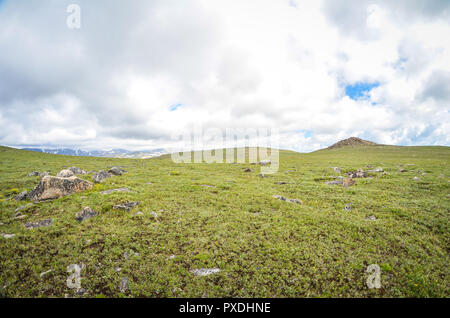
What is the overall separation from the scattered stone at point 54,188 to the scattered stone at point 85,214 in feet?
18.4

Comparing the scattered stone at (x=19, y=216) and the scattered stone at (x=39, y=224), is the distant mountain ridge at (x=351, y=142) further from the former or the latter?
the scattered stone at (x=19, y=216)

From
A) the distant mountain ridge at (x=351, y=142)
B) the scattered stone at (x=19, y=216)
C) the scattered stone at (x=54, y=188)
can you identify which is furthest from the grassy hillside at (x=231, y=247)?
the distant mountain ridge at (x=351, y=142)

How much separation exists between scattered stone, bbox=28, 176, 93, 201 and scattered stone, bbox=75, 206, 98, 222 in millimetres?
5617

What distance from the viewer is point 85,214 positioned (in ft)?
42.8

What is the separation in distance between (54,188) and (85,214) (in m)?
6.66

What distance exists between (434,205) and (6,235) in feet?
102

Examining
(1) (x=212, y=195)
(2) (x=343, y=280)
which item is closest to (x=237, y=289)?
(2) (x=343, y=280)

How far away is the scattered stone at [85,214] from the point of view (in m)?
12.7

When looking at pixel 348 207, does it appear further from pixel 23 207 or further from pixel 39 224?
pixel 23 207

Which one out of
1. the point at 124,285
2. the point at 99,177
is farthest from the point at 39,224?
the point at 99,177

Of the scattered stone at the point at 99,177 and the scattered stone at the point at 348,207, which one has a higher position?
the scattered stone at the point at 99,177

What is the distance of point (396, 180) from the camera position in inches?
961

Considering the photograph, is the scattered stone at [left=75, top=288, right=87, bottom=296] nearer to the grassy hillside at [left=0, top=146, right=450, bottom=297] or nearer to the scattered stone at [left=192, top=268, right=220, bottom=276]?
the grassy hillside at [left=0, top=146, right=450, bottom=297]

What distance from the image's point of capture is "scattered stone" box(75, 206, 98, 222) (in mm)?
12696
